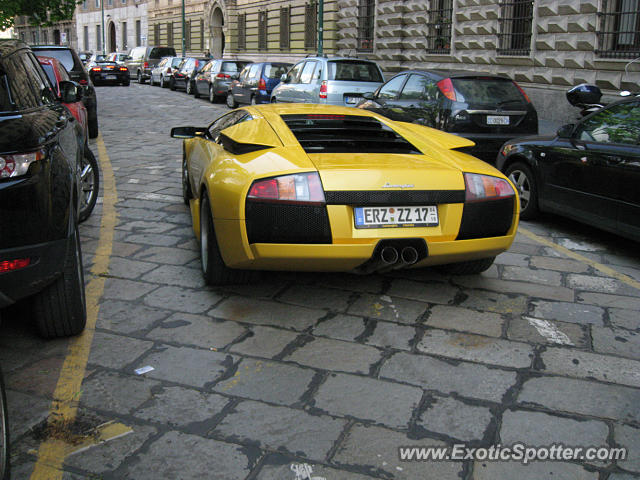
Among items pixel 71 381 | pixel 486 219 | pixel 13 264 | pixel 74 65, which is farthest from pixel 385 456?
pixel 74 65

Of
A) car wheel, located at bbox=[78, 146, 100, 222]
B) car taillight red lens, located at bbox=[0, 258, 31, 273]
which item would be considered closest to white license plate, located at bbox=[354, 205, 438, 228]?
car taillight red lens, located at bbox=[0, 258, 31, 273]

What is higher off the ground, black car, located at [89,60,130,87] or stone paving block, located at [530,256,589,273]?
black car, located at [89,60,130,87]

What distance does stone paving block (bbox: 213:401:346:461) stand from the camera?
266cm

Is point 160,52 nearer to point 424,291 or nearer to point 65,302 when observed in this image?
point 424,291

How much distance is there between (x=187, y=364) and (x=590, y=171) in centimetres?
408

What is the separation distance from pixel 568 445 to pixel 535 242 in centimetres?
358

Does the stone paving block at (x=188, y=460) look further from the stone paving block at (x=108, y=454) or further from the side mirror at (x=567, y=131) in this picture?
the side mirror at (x=567, y=131)

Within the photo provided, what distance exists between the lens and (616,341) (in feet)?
12.5

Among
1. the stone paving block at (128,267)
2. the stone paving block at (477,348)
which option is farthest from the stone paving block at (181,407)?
the stone paving block at (128,267)

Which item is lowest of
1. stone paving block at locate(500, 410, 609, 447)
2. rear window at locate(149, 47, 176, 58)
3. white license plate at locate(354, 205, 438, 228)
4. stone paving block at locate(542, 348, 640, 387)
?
stone paving block at locate(500, 410, 609, 447)

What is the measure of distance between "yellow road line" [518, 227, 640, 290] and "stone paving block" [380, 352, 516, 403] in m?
2.06

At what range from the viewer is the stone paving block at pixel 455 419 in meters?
2.78

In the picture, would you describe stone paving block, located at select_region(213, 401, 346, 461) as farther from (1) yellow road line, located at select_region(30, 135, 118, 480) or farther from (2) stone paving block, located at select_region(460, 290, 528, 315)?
(2) stone paving block, located at select_region(460, 290, 528, 315)

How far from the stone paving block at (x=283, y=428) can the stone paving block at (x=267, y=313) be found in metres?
0.99
